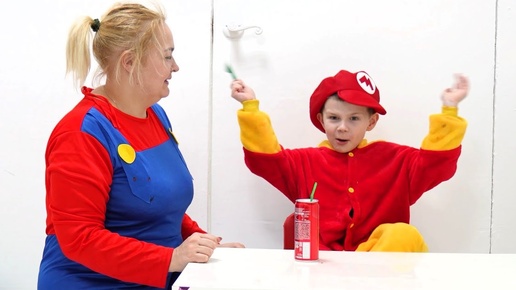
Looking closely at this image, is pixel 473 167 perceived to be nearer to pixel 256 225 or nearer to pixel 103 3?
pixel 256 225

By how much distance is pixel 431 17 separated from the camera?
7.00 feet

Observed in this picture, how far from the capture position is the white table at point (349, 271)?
125 cm

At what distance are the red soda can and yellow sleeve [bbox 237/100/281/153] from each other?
598mm

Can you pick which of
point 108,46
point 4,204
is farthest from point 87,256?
point 4,204

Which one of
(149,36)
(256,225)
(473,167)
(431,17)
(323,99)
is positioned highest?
(431,17)

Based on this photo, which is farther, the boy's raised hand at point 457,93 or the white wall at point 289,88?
the white wall at point 289,88

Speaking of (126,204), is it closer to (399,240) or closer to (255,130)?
(255,130)

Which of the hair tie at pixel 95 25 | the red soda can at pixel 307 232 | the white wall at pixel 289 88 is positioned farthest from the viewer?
the white wall at pixel 289 88

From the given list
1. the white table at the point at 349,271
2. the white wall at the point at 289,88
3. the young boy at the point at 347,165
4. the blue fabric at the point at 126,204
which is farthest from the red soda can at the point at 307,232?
the white wall at the point at 289,88

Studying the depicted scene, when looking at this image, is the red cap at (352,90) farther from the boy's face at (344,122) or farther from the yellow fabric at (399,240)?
the yellow fabric at (399,240)

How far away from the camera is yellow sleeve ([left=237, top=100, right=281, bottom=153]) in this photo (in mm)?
1997

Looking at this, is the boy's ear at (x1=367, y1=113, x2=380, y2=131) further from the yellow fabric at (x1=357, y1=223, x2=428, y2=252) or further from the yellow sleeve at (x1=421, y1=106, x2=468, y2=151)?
the yellow fabric at (x1=357, y1=223, x2=428, y2=252)

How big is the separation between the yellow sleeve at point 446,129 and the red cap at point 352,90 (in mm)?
171

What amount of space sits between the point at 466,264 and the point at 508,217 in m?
0.83
